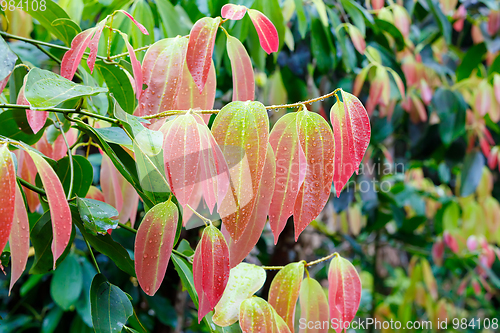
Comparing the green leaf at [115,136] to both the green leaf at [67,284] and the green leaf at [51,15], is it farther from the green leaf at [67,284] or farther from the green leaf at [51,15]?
the green leaf at [67,284]

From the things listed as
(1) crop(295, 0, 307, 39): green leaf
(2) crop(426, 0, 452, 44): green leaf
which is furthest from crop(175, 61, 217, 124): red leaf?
(2) crop(426, 0, 452, 44): green leaf

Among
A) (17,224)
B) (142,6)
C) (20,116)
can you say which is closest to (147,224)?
(17,224)

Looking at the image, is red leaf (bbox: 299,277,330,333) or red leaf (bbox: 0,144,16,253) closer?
red leaf (bbox: 0,144,16,253)

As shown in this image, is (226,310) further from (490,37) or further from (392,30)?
(490,37)

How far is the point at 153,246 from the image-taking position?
30cm

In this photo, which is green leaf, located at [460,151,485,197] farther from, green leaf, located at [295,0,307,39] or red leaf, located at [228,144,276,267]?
red leaf, located at [228,144,276,267]

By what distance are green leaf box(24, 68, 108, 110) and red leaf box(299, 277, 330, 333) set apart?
0.96 feet

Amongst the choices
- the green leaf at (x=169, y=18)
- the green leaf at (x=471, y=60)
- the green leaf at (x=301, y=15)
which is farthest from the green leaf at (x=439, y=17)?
the green leaf at (x=169, y=18)

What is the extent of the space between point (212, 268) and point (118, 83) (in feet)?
0.82

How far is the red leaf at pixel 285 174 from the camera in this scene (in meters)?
0.29

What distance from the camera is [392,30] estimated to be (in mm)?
876

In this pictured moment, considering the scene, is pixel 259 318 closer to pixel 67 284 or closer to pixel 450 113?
pixel 67 284

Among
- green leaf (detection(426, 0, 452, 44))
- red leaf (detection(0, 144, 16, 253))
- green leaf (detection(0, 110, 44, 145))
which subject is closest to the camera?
red leaf (detection(0, 144, 16, 253))

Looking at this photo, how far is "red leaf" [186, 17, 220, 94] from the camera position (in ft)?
1.09
